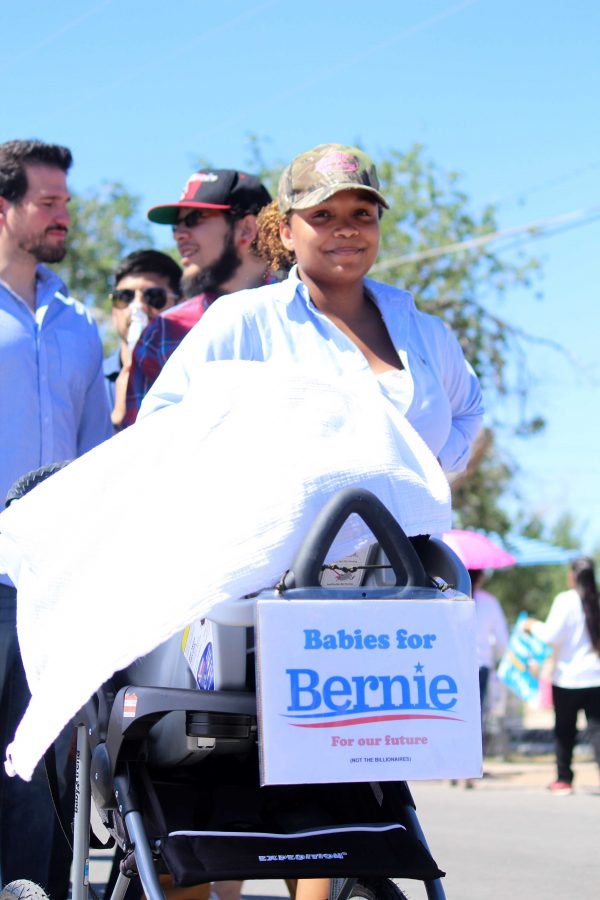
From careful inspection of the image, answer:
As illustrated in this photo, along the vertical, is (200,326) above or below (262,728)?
above

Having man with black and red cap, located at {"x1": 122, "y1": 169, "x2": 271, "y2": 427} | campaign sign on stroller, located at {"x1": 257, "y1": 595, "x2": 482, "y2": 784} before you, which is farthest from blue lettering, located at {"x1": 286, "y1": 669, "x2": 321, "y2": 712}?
man with black and red cap, located at {"x1": 122, "y1": 169, "x2": 271, "y2": 427}

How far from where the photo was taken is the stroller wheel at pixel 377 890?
9.62 feet

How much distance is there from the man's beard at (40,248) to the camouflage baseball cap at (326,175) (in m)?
1.33

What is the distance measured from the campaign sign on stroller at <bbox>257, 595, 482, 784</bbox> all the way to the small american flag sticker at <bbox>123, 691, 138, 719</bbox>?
339 millimetres

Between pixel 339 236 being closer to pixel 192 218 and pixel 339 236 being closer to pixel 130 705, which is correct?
pixel 130 705

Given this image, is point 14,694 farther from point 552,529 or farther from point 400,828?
point 552,529

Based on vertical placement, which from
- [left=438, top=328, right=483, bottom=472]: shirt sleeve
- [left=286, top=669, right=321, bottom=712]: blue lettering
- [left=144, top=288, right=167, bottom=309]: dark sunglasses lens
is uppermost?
[left=144, top=288, right=167, bottom=309]: dark sunglasses lens

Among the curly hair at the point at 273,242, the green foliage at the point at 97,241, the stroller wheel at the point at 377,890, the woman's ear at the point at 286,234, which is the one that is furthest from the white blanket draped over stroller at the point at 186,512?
the green foliage at the point at 97,241

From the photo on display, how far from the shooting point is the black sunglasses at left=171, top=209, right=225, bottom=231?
5.52 m

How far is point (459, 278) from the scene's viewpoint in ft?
90.5

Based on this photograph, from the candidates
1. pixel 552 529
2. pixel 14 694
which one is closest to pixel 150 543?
pixel 14 694

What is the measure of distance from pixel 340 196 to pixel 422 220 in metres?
25.3

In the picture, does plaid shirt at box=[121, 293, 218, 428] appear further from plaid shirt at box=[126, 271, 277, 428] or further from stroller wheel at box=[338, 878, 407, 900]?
stroller wheel at box=[338, 878, 407, 900]

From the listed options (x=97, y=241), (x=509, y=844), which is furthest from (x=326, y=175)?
(x=97, y=241)
